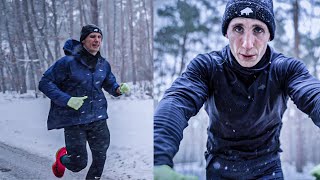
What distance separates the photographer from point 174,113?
1.32m

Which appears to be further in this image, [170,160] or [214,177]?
[214,177]

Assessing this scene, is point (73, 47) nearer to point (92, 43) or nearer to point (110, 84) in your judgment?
point (92, 43)

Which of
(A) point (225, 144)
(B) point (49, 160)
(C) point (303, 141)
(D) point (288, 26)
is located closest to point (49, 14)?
(B) point (49, 160)

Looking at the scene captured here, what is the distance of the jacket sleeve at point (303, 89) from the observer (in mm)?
1378

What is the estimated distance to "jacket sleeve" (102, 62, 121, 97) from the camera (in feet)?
5.65

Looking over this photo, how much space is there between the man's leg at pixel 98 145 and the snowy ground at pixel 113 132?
0.02 meters

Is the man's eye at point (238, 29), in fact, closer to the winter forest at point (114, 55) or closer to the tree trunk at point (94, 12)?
the winter forest at point (114, 55)

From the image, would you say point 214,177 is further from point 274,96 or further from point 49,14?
point 49,14

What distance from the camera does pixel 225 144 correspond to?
170cm

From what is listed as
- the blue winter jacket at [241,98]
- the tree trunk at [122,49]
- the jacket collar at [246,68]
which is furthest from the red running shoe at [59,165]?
the jacket collar at [246,68]

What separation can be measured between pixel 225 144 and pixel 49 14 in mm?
956

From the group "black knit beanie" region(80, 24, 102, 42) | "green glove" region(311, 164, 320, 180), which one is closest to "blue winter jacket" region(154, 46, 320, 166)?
"green glove" region(311, 164, 320, 180)

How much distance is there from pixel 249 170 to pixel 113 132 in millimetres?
618

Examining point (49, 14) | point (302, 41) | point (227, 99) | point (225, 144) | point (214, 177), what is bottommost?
point (214, 177)
